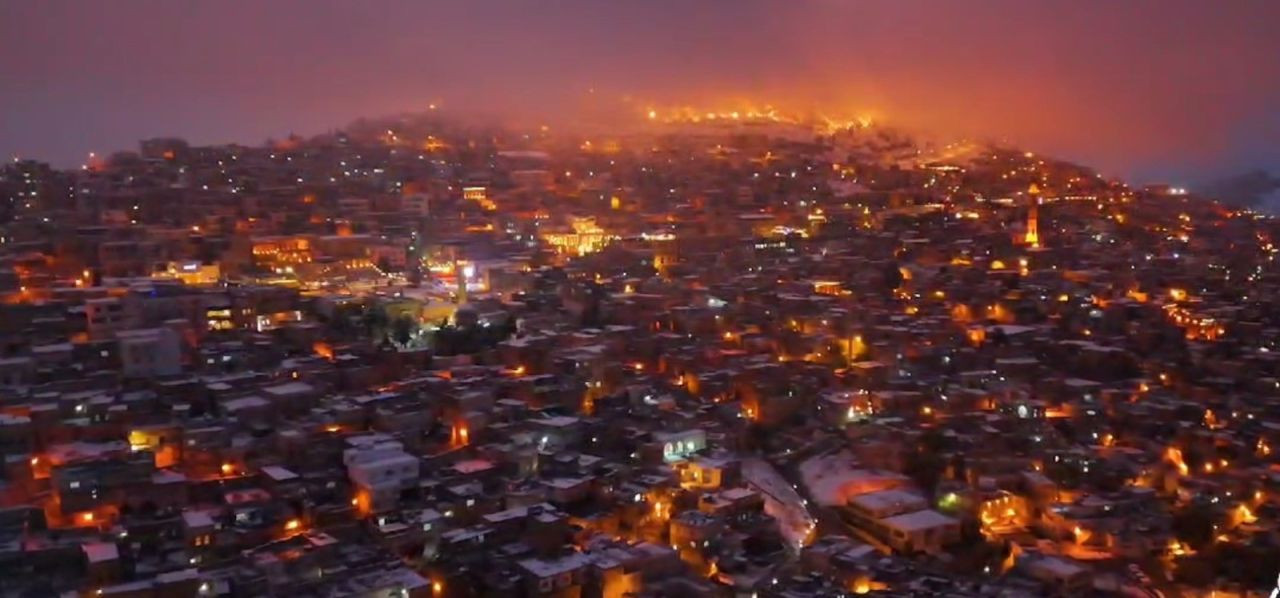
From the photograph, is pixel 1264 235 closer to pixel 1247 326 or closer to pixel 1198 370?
pixel 1247 326

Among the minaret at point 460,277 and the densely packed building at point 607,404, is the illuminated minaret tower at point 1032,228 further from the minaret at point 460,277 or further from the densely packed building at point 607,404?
the minaret at point 460,277

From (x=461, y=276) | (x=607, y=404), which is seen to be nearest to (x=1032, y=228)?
(x=461, y=276)

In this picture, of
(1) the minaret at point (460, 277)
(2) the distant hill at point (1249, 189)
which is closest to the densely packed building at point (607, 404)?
(1) the minaret at point (460, 277)

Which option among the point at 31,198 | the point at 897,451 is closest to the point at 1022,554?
the point at 897,451

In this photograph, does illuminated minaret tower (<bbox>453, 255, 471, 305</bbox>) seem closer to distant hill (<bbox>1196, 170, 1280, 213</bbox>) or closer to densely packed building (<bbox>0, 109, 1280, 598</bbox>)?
densely packed building (<bbox>0, 109, 1280, 598</bbox>)

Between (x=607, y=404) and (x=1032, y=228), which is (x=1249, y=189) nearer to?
(x=1032, y=228)

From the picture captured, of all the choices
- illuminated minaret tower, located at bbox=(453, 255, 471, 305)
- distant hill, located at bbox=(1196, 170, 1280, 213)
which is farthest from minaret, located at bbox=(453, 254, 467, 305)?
distant hill, located at bbox=(1196, 170, 1280, 213)

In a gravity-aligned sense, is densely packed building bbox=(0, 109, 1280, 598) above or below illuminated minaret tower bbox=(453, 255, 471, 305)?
below

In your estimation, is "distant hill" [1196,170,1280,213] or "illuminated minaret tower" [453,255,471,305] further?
"distant hill" [1196,170,1280,213]
